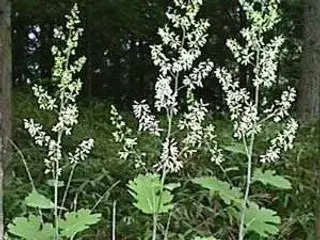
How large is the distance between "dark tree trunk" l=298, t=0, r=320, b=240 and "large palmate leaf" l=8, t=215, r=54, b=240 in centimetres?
481

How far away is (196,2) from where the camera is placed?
2895 mm

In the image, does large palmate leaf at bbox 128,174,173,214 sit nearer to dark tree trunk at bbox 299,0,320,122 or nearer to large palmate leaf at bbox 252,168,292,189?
large palmate leaf at bbox 252,168,292,189

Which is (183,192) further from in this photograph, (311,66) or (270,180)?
(311,66)

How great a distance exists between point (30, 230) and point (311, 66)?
5053 mm

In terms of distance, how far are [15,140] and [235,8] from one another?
569 centimetres

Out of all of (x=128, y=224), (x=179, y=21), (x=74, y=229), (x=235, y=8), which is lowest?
(x=128, y=224)

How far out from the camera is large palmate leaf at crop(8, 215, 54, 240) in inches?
119

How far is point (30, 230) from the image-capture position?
3.06 meters

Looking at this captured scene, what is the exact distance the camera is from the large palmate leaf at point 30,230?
3031 millimetres

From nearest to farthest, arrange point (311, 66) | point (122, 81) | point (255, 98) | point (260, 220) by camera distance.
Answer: point (255, 98) → point (260, 220) → point (311, 66) → point (122, 81)

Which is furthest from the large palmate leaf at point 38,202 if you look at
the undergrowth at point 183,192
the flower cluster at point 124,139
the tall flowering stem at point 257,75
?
the undergrowth at point 183,192

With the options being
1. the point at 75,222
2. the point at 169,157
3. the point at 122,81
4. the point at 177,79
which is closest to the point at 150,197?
the point at 169,157

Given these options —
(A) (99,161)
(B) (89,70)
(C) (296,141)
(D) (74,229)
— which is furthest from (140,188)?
(B) (89,70)

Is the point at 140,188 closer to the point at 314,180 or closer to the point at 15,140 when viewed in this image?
the point at 314,180
